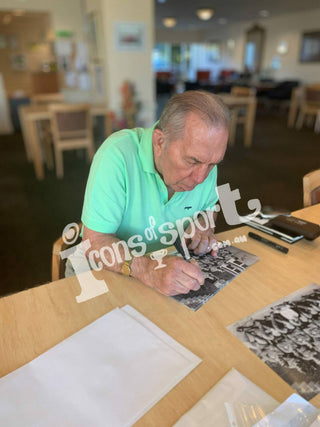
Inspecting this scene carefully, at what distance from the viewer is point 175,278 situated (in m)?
0.80

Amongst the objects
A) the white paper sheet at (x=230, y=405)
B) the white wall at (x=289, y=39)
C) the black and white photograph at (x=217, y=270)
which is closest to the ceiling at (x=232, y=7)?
the white wall at (x=289, y=39)

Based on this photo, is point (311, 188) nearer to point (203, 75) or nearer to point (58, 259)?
point (58, 259)

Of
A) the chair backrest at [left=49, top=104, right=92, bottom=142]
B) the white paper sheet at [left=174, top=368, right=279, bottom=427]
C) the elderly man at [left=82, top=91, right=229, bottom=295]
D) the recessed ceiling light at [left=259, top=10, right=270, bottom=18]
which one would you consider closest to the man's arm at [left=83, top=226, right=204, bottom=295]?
the elderly man at [left=82, top=91, right=229, bottom=295]

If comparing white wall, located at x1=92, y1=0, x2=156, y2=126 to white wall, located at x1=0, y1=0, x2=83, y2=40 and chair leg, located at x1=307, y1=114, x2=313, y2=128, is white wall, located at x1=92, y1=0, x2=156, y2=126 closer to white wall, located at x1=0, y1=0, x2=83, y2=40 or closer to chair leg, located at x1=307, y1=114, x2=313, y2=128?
white wall, located at x1=0, y1=0, x2=83, y2=40

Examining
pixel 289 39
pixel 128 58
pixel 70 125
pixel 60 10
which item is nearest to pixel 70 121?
pixel 70 125

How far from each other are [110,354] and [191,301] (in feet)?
0.79

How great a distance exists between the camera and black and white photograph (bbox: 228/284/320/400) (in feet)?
1.97

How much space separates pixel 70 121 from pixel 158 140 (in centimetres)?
315

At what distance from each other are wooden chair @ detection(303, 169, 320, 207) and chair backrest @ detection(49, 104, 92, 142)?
9.76 ft

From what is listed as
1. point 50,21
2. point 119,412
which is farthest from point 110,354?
point 50,21

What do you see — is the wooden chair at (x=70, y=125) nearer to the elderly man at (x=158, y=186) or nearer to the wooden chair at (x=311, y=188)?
the elderly man at (x=158, y=186)

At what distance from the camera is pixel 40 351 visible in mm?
651

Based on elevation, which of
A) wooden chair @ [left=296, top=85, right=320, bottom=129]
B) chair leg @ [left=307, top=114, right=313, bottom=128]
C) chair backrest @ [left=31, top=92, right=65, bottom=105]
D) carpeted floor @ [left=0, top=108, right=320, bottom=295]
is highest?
chair backrest @ [left=31, top=92, right=65, bottom=105]

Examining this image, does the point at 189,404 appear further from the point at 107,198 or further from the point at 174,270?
the point at 107,198
